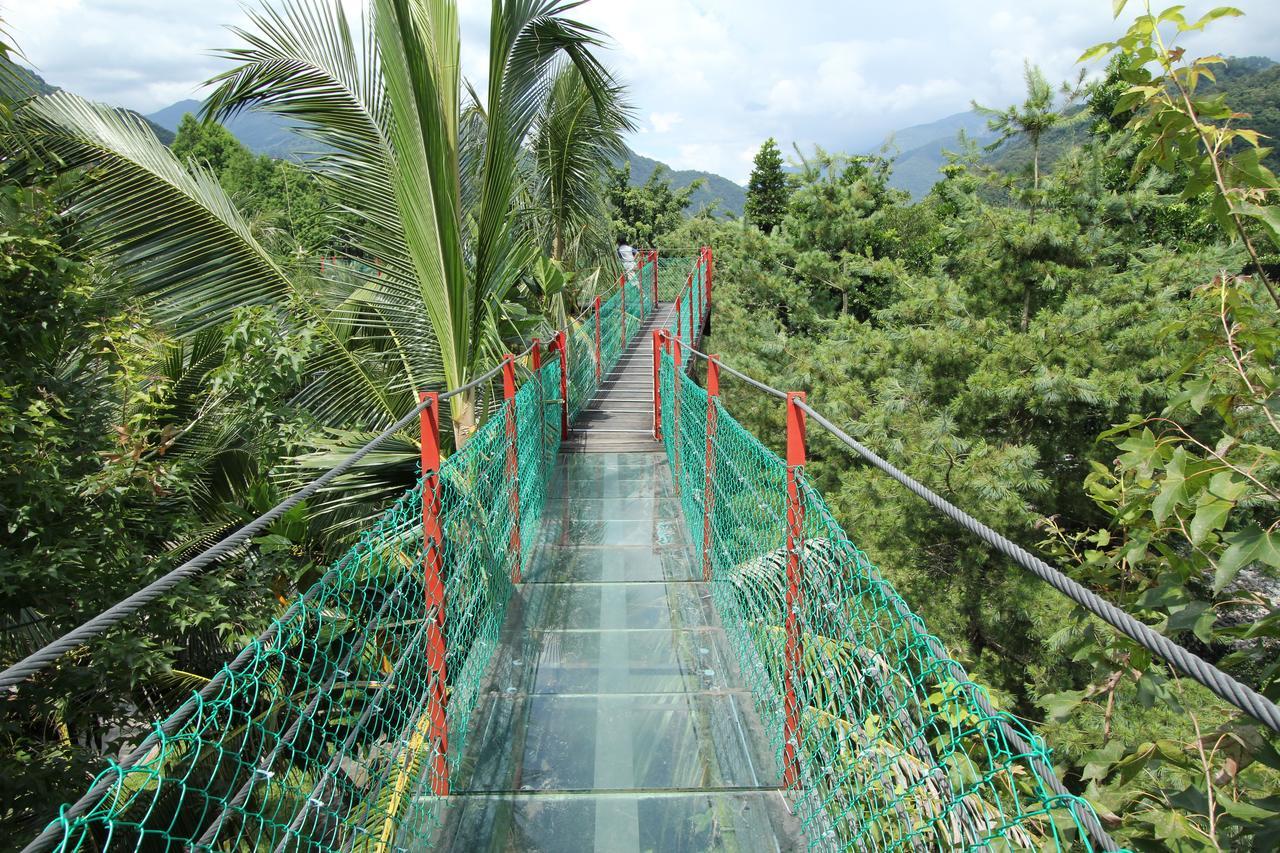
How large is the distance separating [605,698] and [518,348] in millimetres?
4806

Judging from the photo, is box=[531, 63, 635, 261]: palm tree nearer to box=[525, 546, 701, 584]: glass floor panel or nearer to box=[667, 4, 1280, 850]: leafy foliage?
box=[667, 4, 1280, 850]: leafy foliage

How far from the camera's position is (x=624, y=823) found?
7.37ft

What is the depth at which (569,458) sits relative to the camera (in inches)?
295

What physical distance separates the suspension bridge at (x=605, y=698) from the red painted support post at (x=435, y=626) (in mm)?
12

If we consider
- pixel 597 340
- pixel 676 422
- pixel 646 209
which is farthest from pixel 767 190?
pixel 676 422

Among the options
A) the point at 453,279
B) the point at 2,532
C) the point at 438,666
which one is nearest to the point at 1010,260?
the point at 453,279

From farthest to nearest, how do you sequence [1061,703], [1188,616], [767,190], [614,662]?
[767,190], [614,662], [1061,703], [1188,616]

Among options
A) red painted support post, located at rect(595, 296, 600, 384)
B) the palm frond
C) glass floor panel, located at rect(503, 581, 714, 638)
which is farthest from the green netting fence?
red painted support post, located at rect(595, 296, 600, 384)

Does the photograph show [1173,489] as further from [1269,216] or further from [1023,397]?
[1023,397]

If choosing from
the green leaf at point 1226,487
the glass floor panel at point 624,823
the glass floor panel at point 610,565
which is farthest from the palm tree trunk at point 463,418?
the green leaf at point 1226,487

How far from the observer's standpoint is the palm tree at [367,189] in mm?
4469

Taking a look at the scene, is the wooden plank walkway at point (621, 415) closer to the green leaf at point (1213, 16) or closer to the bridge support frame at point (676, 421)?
the bridge support frame at point (676, 421)

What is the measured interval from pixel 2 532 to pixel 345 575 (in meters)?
2.76

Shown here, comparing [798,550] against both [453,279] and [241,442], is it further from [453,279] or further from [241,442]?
[241,442]
